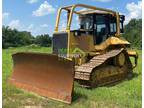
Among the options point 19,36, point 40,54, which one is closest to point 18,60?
point 40,54

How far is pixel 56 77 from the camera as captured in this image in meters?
5.93

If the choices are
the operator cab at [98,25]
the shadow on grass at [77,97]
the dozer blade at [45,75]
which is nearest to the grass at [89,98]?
the shadow on grass at [77,97]

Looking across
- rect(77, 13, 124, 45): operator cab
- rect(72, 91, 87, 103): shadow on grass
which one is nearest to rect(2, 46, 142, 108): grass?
rect(72, 91, 87, 103): shadow on grass

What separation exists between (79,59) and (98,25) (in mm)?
1362

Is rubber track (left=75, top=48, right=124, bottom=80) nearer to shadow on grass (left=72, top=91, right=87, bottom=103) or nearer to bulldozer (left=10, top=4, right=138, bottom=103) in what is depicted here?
bulldozer (left=10, top=4, right=138, bottom=103)

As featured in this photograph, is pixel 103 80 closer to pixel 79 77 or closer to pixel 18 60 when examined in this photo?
pixel 79 77

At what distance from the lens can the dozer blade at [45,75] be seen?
5617mm

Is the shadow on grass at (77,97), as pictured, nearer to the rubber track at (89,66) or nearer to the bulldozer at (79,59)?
Answer: the bulldozer at (79,59)

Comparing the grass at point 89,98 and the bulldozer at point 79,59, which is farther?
the bulldozer at point 79,59

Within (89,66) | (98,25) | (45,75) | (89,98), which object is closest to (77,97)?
(89,98)

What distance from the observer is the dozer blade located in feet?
18.4

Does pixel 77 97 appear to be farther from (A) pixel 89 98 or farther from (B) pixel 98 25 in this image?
(B) pixel 98 25

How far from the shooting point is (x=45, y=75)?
6.18m

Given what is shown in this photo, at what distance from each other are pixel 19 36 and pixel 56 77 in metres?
33.5
